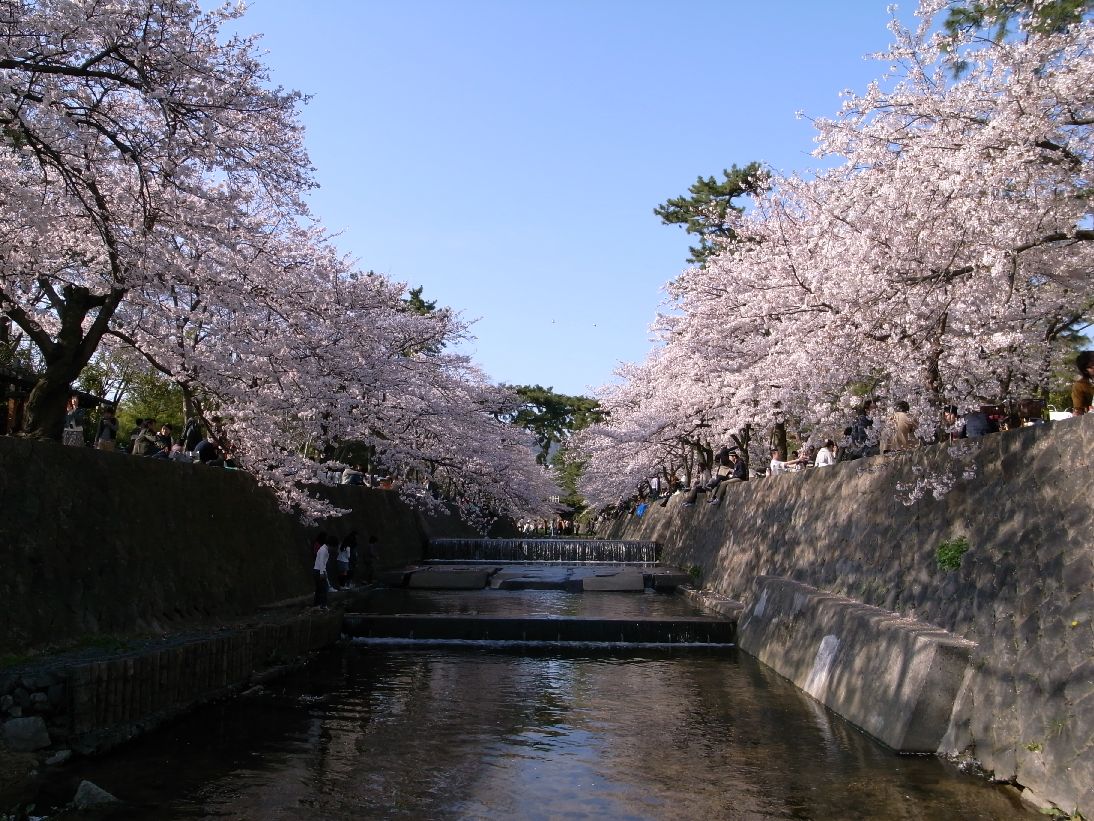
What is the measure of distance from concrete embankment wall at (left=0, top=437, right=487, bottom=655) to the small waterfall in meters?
17.8

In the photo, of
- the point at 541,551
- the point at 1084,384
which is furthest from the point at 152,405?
the point at 1084,384

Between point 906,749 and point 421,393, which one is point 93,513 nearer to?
point 906,749

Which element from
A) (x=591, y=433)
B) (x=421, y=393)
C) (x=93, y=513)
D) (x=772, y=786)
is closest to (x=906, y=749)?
(x=772, y=786)

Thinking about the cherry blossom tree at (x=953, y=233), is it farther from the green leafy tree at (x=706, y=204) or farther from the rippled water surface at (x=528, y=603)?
the green leafy tree at (x=706, y=204)

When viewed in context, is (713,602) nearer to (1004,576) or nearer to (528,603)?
Result: (528,603)

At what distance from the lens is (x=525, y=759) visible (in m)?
8.94

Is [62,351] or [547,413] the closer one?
[62,351]

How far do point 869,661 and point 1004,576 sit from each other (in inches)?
82.9

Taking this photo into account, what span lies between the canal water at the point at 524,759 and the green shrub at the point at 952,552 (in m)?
2.12

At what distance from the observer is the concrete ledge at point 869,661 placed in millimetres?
8789

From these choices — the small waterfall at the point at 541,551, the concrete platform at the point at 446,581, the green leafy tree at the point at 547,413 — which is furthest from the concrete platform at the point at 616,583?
the green leafy tree at the point at 547,413

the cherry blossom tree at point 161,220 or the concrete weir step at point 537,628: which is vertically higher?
the cherry blossom tree at point 161,220

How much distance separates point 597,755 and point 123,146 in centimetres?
837

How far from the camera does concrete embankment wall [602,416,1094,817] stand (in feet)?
23.3
